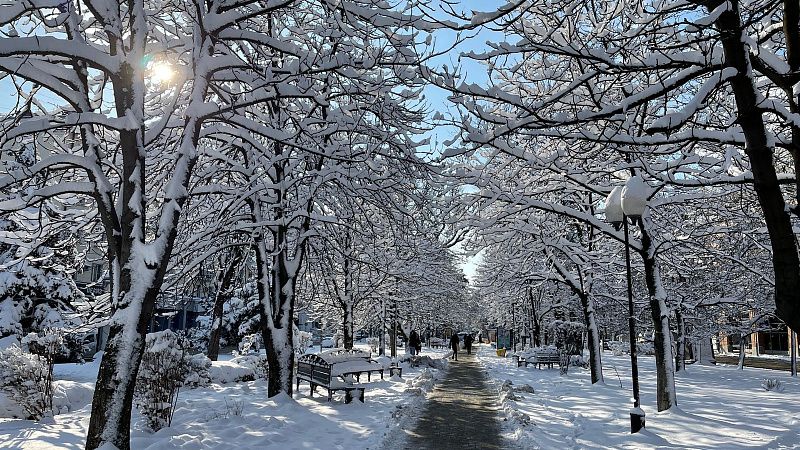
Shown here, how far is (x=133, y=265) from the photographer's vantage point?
6004 millimetres

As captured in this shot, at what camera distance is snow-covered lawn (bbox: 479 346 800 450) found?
316 inches

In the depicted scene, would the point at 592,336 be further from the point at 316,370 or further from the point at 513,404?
the point at 316,370

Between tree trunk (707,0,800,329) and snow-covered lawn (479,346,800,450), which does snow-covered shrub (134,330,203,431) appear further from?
tree trunk (707,0,800,329)

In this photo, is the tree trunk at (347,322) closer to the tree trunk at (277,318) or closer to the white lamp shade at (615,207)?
the tree trunk at (277,318)

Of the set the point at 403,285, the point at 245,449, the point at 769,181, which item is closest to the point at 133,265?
the point at 245,449

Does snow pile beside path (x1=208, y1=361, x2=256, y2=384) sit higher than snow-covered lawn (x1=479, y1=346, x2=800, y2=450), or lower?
lower

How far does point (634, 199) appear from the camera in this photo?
8.42m

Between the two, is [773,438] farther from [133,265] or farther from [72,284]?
[72,284]

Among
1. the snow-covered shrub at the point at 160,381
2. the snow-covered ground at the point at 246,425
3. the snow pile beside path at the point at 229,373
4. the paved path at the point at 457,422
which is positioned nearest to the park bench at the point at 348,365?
the snow-covered ground at the point at 246,425

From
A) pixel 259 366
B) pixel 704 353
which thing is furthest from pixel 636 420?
pixel 704 353

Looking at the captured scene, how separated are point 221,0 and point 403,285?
22.5 m

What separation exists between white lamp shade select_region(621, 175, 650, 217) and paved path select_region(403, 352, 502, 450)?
14.3 feet

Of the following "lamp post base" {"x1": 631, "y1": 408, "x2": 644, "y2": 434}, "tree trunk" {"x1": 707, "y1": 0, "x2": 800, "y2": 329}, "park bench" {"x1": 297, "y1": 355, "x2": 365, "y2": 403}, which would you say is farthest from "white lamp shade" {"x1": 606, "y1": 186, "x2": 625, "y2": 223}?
"park bench" {"x1": 297, "y1": 355, "x2": 365, "y2": 403}

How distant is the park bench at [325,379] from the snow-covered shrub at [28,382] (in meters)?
5.64
